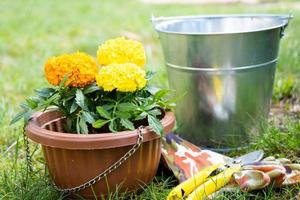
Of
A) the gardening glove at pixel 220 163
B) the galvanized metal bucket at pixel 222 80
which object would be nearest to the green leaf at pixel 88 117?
the gardening glove at pixel 220 163

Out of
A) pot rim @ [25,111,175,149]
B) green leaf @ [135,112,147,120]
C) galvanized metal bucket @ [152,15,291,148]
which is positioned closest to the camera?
pot rim @ [25,111,175,149]

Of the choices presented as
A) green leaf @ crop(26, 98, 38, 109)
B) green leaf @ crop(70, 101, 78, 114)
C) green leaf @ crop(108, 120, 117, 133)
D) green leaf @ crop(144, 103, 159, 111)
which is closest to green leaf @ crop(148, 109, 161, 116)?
green leaf @ crop(144, 103, 159, 111)

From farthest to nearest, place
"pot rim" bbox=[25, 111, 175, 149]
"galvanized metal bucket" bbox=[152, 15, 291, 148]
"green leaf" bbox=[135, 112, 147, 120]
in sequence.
→ "galvanized metal bucket" bbox=[152, 15, 291, 148], "green leaf" bbox=[135, 112, 147, 120], "pot rim" bbox=[25, 111, 175, 149]

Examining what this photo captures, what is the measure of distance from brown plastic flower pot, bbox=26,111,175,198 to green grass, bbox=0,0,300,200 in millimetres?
54

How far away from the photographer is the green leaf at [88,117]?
1399mm

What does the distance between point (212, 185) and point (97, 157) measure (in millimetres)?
348

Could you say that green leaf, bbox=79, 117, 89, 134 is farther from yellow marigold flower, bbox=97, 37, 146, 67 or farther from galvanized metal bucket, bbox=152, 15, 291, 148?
galvanized metal bucket, bbox=152, 15, 291, 148

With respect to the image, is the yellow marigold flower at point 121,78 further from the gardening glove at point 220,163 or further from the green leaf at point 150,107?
the gardening glove at point 220,163

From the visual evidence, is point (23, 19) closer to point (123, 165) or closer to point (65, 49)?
point (65, 49)

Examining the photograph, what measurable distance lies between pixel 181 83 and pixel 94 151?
584mm

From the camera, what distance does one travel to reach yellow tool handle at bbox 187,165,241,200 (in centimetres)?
138

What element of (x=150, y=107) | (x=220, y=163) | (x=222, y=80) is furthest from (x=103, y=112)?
(x=222, y=80)

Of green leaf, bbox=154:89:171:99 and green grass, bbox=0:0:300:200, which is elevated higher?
green leaf, bbox=154:89:171:99

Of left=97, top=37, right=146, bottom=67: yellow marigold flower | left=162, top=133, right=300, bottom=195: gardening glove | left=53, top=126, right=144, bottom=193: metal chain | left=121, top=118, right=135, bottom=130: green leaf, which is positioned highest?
left=97, top=37, right=146, bottom=67: yellow marigold flower
